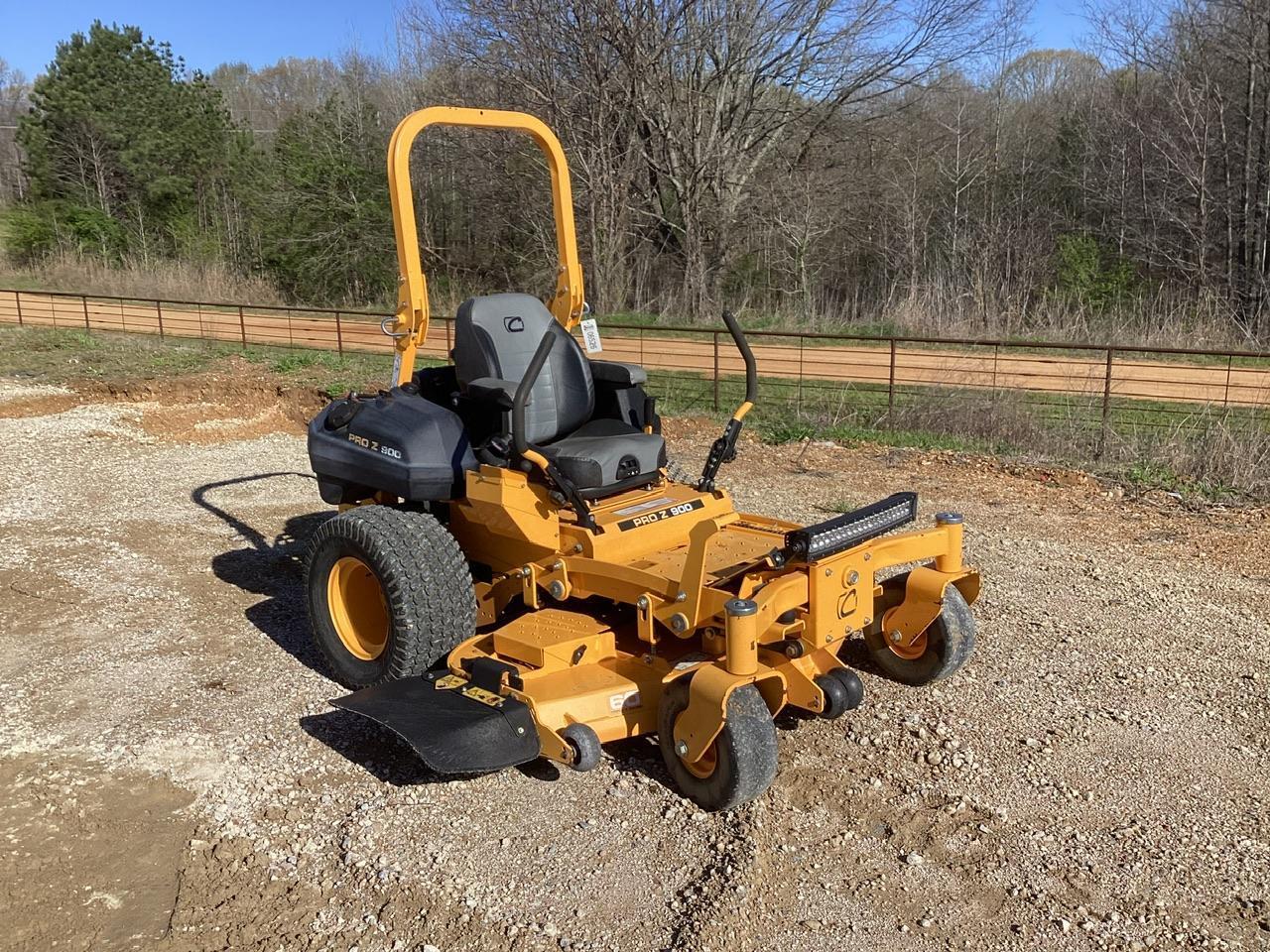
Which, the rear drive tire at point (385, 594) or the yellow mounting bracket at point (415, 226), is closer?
the rear drive tire at point (385, 594)

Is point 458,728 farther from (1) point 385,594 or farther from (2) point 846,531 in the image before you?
(2) point 846,531

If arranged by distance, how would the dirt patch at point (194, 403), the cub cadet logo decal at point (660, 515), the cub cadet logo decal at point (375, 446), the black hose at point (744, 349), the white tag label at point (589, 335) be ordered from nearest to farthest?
1. the cub cadet logo decal at point (660, 515)
2. the black hose at point (744, 349)
3. the cub cadet logo decal at point (375, 446)
4. the white tag label at point (589, 335)
5. the dirt patch at point (194, 403)

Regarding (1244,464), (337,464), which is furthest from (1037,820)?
(1244,464)

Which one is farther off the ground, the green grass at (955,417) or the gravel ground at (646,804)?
the green grass at (955,417)

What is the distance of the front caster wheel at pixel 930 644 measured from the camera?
425 cm

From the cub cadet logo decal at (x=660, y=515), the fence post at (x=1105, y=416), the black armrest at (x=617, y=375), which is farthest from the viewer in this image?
the fence post at (x=1105, y=416)

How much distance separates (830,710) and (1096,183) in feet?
73.3

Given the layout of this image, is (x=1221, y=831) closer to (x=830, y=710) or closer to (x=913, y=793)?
(x=913, y=793)

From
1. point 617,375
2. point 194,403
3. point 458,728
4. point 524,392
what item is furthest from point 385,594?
point 194,403

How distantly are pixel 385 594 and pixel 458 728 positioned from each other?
917 mm

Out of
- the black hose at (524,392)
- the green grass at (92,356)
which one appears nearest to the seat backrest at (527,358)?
the black hose at (524,392)

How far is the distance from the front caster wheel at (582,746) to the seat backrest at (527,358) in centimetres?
161

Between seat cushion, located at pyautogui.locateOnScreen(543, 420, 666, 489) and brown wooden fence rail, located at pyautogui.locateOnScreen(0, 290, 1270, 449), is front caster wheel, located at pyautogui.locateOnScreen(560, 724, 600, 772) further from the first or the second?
brown wooden fence rail, located at pyautogui.locateOnScreen(0, 290, 1270, 449)

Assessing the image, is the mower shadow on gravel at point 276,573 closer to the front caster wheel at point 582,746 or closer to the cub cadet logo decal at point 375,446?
the cub cadet logo decal at point 375,446
